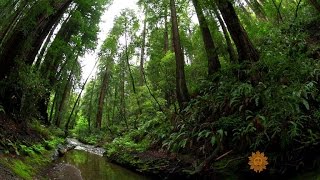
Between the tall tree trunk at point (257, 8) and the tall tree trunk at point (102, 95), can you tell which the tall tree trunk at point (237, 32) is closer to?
the tall tree trunk at point (257, 8)

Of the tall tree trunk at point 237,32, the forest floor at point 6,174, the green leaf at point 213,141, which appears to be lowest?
the forest floor at point 6,174

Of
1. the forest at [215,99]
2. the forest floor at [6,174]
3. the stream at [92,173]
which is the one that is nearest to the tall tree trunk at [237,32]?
the forest at [215,99]

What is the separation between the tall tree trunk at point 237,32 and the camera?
844 cm

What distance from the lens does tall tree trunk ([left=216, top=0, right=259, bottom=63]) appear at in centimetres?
844

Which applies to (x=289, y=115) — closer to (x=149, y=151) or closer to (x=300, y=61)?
(x=300, y=61)

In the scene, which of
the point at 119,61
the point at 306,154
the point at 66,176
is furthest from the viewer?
the point at 119,61

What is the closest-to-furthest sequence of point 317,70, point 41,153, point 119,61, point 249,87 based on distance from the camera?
point 317,70
point 249,87
point 41,153
point 119,61

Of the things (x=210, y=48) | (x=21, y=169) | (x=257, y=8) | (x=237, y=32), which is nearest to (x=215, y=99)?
(x=237, y=32)

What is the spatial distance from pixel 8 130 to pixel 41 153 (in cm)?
139

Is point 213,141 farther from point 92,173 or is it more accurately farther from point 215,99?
point 92,173

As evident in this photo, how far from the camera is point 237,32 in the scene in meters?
8.73

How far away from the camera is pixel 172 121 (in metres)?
12.3

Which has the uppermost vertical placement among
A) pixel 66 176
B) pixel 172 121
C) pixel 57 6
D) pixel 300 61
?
pixel 57 6

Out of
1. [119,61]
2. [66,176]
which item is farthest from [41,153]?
[119,61]
